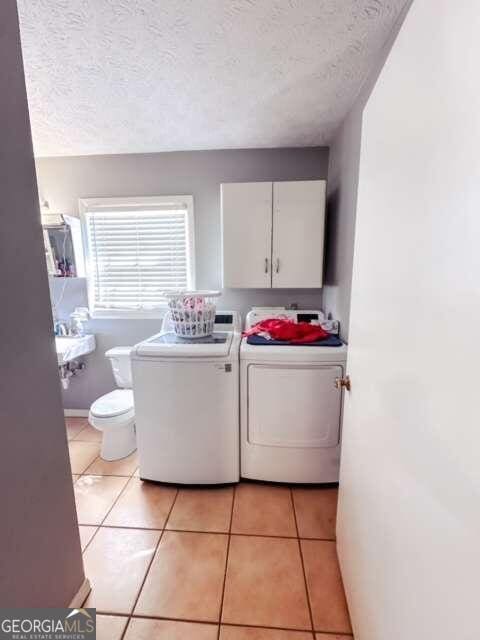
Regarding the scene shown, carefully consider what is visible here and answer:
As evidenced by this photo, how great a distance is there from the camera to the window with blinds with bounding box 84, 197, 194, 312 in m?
2.46

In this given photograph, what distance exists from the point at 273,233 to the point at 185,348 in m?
1.09

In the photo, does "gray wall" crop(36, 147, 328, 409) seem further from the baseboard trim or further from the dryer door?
the baseboard trim

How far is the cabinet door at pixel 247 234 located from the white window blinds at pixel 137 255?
54cm

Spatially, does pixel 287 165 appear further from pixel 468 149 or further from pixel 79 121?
pixel 468 149

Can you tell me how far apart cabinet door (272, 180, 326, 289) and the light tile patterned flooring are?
1.51 meters

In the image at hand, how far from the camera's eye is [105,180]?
8.03 ft

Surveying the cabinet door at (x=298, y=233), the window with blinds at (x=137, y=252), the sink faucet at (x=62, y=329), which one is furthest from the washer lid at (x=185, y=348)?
the sink faucet at (x=62, y=329)

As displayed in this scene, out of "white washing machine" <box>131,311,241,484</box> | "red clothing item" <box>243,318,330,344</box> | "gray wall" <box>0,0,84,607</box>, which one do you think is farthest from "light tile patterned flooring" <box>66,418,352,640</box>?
"red clothing item" <box>243,318,330,344</box>

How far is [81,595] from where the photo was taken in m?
1.18

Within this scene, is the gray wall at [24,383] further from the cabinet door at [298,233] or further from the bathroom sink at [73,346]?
the cabinet door at [298,233]

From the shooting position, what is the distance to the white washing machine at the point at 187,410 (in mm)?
1675

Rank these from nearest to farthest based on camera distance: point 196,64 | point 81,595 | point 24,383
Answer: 1. point 24,383
2. point 81,595
3. point 196,64

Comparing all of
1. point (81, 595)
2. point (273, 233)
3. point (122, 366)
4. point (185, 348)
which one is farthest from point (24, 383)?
point (273, 233)

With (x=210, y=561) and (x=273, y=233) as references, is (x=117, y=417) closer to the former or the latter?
(x=210, y=561)
